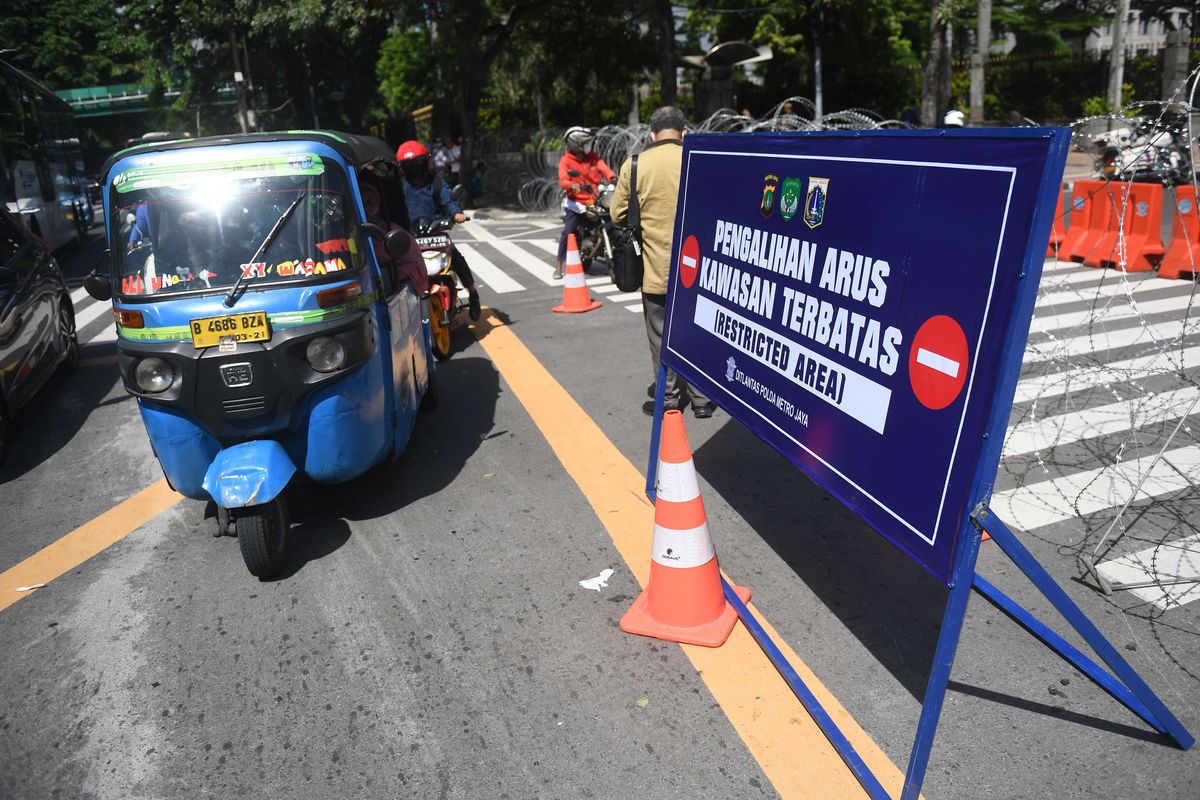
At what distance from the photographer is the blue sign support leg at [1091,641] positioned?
2672mm

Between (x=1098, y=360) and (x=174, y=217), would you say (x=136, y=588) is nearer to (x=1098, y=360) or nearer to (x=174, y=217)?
(x=174, y=217)

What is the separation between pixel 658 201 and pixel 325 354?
2464 mm

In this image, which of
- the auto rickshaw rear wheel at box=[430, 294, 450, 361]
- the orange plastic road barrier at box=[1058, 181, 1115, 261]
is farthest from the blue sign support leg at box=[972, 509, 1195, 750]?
the orange plastic road barrier at box=[1058, 181, 1115, 261]

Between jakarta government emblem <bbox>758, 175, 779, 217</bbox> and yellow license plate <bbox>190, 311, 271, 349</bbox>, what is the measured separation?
7.93 ft

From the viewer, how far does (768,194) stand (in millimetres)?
3967

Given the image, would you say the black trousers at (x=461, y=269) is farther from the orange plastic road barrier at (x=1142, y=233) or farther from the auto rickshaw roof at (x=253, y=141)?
A: the orange plastic road barrier at (x=1142, y=233)

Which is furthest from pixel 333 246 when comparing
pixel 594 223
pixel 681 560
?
pixel 594 223

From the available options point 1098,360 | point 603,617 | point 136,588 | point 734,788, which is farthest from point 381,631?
point 1098,360

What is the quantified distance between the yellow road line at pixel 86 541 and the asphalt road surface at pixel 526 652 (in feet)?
0.10

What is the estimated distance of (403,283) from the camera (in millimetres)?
5910

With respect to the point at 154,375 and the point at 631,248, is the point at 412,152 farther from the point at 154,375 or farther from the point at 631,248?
the point at 154,375

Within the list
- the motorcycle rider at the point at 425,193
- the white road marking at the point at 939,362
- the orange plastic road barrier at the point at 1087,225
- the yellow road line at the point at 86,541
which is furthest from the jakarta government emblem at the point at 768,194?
the orange plastic road barrier at the point at 1087,225

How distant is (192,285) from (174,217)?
38 cm

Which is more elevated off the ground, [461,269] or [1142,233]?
[461,269]
